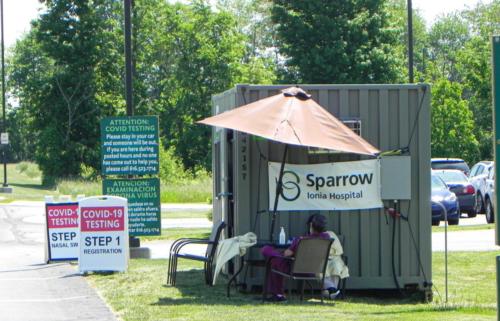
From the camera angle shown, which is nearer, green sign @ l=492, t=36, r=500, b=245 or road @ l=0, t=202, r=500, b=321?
green sign @ l=492, t=36, r=500, b=245

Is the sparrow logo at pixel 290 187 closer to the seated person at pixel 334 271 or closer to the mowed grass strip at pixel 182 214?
the seated person at pixel 334 271

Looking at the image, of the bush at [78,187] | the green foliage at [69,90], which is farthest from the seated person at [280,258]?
the green foliage at [69,90]

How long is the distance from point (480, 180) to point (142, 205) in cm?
1493

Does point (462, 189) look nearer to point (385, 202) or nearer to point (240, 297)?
point (385, 202)

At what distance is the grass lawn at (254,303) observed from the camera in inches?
473

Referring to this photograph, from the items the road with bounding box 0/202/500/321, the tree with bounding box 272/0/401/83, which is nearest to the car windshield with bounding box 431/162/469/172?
the road with bounding box 0/202/500/321

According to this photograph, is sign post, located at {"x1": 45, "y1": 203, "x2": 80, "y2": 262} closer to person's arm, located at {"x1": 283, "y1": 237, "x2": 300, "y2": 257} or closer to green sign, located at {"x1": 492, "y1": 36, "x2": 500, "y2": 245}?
person's arm, located at {"x1": 283, "y1": 237, "x2": 300, "y2": 257}

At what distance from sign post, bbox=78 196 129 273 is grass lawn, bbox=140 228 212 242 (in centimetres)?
701

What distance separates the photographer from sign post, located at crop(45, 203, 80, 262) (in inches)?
767

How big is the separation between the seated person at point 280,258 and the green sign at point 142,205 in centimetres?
665

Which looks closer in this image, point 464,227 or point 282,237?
point 282,237

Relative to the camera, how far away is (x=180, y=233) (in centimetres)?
2702

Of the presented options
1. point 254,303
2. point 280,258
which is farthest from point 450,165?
point 254,303

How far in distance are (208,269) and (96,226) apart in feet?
8.94
